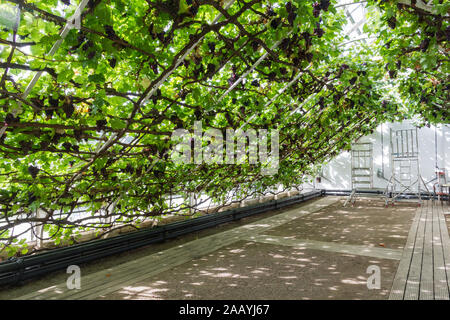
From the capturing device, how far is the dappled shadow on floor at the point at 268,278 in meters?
2.69

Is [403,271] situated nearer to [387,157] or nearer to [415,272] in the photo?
[415,272]

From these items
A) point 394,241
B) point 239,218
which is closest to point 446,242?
point 394,241

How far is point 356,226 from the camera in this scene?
5922mm

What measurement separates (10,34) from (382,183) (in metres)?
12.8

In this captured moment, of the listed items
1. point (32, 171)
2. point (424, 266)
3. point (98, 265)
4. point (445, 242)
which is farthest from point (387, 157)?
point (32, 171)

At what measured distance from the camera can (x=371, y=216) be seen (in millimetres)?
7113

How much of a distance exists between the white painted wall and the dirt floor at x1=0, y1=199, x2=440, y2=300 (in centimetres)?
693

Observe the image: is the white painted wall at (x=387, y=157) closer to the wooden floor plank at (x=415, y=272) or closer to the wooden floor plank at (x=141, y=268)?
the wooden floor plank at (x=415, y=272)

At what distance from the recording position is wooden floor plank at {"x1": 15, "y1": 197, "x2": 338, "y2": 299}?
9.21 feet

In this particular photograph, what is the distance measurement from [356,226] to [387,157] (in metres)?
7.08

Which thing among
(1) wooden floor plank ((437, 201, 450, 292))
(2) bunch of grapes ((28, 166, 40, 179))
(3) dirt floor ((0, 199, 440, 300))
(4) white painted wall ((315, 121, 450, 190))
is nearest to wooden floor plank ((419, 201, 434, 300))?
(1) wooden floor plank ((437, 201, 450, 292))

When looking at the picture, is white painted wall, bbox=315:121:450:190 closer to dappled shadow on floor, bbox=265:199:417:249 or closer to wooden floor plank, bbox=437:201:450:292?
dappled shadow on floor, bbox=265:199:417:249

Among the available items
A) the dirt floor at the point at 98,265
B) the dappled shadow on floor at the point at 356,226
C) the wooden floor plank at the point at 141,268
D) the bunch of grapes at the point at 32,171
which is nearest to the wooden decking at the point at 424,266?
the dappled shadow on floor at the point at 356,226
